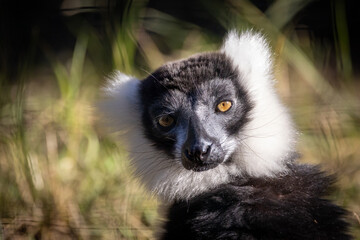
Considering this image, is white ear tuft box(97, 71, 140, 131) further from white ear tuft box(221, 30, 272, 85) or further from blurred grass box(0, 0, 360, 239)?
white ear tuft box(221, 30, 272, 85)

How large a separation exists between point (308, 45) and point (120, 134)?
92.4 inches

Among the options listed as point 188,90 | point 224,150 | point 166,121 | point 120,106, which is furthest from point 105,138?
point 224,150

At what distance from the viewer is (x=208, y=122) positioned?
278 centimetres

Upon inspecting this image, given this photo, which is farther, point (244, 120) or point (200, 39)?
point (200, 39)

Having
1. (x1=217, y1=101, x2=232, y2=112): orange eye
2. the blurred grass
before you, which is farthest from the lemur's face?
the blurred grass

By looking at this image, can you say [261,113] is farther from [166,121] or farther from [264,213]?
[264,213]

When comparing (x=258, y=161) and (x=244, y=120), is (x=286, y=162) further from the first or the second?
(x=244, y=120)

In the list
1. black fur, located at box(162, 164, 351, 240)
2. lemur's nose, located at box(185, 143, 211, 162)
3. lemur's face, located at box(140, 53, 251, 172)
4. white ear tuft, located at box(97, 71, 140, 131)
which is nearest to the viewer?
black fur, located at box(162, 164, 351, 240)

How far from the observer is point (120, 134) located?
3289 mm

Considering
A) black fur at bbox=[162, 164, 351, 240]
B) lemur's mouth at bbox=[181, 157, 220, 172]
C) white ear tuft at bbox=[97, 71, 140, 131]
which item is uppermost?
white ear tuft at bbox=[97, 71, 140, 131]

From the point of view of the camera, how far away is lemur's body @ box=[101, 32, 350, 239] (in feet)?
7.97

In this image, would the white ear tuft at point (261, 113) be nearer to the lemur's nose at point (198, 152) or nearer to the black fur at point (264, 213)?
the black fur at point (264, 213)

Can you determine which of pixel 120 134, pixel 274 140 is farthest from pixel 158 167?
pixel 274 140

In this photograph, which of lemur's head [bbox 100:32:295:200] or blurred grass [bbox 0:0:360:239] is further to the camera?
blurred grass [bbox 0:0:360:239]
